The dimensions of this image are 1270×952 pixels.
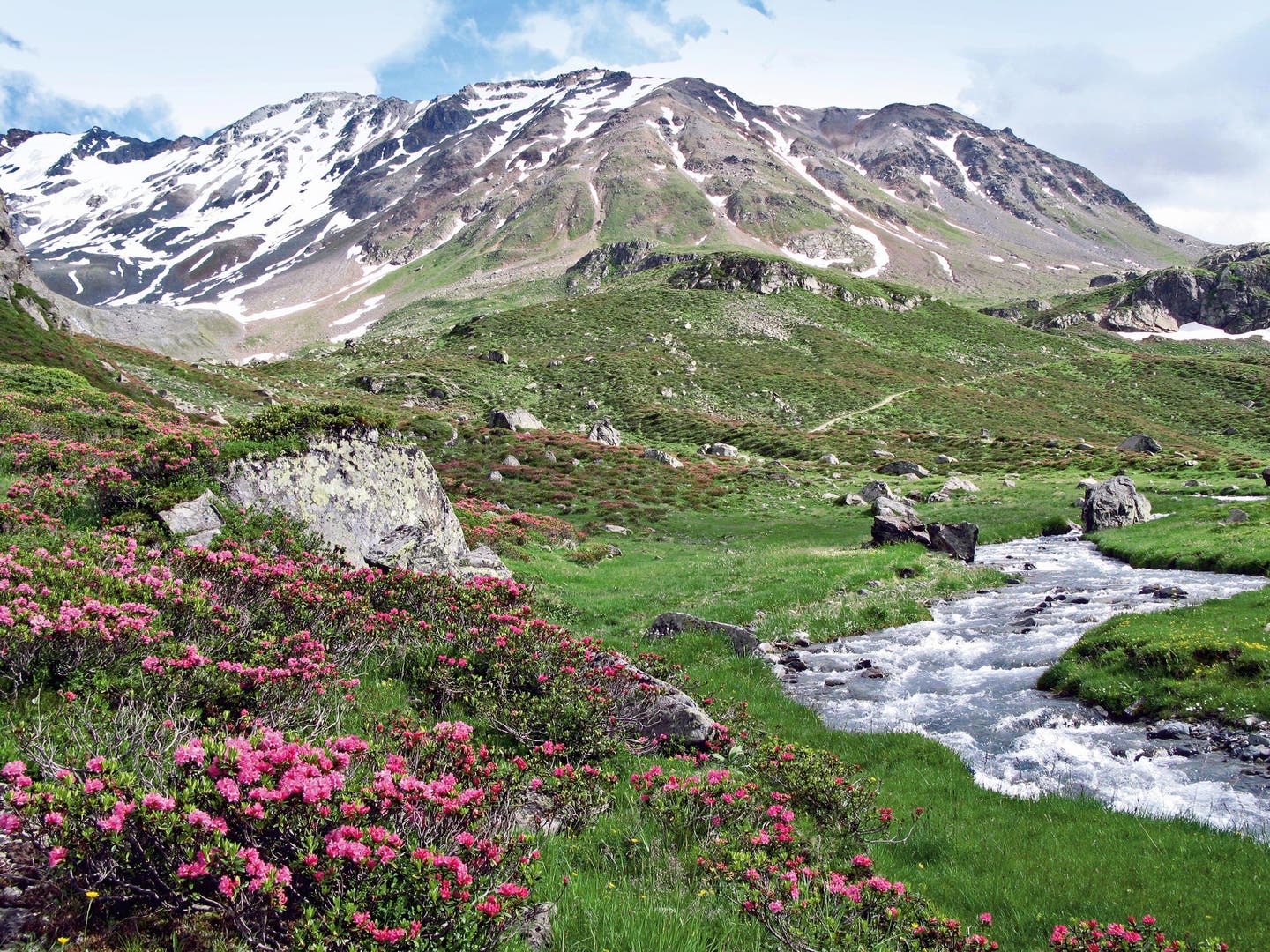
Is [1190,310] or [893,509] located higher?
[1190,310]

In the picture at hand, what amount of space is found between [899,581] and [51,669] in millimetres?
21750

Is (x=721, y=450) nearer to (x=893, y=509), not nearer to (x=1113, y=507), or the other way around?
(x=893, y=509)

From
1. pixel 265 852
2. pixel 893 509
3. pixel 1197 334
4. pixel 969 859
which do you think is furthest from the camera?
pixel 1197 334

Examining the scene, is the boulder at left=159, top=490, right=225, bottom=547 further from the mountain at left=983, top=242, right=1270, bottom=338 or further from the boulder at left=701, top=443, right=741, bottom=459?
the mountain at left=983, top=242, right=1270, bottom=338

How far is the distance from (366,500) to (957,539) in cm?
2300

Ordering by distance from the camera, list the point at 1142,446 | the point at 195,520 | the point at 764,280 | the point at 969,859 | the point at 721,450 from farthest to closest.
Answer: the point at 764,280
the point at 721,450
the point at 1142,446
the point at 195,520
the point at 969,859

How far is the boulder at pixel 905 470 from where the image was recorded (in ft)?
177

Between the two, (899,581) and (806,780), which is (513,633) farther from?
(899,581)

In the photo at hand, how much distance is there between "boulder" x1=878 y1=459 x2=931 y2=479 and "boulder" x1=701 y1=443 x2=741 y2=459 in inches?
566

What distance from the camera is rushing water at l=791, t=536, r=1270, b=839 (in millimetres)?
9141

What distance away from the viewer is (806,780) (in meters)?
8.01

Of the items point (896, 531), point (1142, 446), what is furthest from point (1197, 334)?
point (896, 531)

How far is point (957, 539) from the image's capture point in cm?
2712

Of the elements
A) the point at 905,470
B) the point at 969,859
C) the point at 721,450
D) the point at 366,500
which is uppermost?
the point at 721,450
